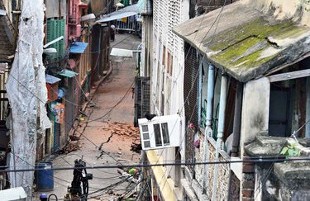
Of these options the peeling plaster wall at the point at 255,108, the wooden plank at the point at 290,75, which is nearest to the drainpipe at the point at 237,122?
the peeling plaster wall at the point at 255,108

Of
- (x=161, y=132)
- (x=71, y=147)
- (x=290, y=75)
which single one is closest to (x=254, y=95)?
(x=290, y=75)

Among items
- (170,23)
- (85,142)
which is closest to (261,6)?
(170,23)

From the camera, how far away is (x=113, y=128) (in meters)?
30.2

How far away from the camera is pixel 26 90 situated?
55.7ft

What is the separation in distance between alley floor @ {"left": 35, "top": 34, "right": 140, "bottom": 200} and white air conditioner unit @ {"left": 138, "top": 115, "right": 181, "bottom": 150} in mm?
4768

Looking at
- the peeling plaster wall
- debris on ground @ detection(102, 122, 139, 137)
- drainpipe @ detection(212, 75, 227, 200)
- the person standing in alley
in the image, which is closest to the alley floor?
debris on ground @ detection(102, 122, 139, 137)

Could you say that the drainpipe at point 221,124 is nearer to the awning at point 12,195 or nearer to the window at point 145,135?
the awning at point 12,195

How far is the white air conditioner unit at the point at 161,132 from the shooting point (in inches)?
565

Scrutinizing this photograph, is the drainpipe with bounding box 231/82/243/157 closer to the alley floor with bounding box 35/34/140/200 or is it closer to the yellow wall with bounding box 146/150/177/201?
the yellow wall with bounding box 146/150/177/201

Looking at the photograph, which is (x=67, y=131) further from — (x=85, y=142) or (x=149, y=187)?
(x=149, y=187)

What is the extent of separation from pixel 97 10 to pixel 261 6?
31500mm

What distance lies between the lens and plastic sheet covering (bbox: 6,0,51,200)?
16.9 m

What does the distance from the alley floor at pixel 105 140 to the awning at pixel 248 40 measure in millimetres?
9189

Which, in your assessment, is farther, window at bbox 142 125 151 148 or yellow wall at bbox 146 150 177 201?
yellow wall at bbox 146 150 177 201
